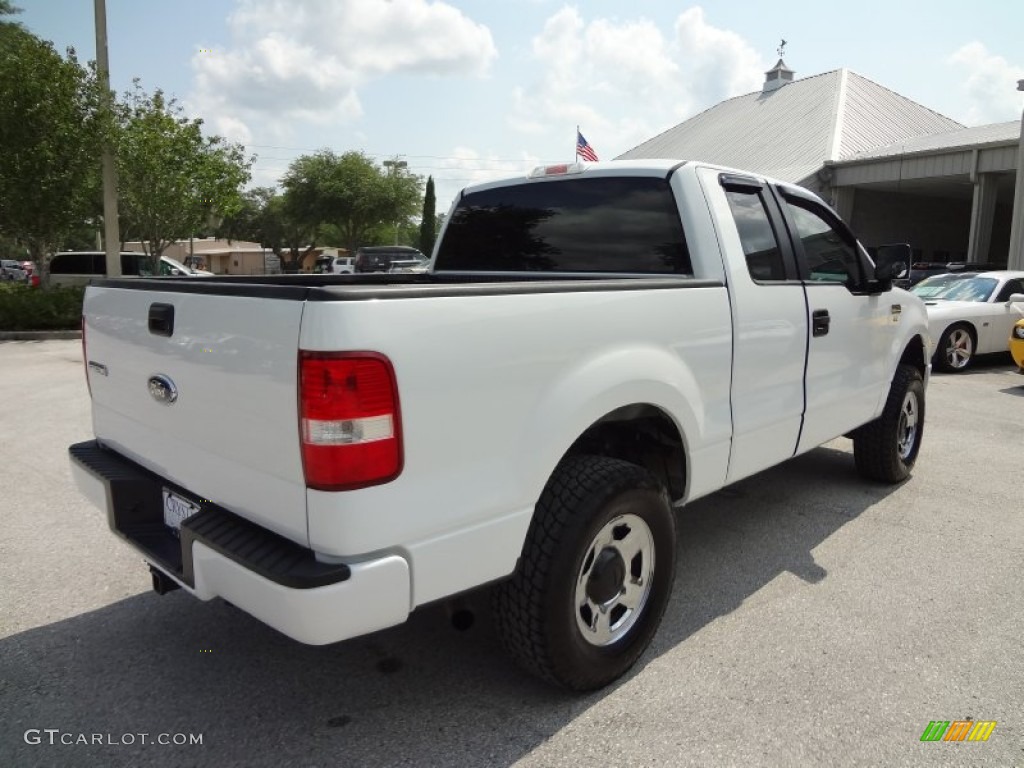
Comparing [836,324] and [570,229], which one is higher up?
[570,229]

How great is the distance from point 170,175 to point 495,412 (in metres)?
18.5

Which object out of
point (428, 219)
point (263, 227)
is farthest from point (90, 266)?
point (263, 227)

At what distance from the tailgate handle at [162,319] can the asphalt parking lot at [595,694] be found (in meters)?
1.28

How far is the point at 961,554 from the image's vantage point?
13.0 feet

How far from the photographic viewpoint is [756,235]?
11.3ft

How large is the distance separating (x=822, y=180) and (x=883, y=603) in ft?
85.7

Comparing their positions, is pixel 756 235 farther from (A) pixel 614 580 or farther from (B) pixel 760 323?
(A) pixel 614 580

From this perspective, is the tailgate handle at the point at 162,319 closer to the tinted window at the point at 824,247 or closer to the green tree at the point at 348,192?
the tinted window at the point at 824,247

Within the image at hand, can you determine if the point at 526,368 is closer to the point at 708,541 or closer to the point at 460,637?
the point at 460,637

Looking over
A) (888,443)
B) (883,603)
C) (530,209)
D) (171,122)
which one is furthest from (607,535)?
(171,122)

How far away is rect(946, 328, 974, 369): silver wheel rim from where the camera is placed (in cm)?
1062

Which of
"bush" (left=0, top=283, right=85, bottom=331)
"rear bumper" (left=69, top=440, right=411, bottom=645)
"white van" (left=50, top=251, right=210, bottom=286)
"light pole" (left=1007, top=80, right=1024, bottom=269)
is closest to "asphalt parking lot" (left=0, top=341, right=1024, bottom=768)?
"rear bumper" (left=69, top=440, right=411, bottom=645)

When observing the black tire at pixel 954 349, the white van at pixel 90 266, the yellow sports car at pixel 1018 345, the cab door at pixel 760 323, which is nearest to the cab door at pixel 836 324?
the cab door at pixel 760 323

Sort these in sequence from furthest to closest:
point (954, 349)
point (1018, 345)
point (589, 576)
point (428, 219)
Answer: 1. point (428, 219)
2. point (954, 349)
3. point (1018, 345)
4. point (589, 576)
